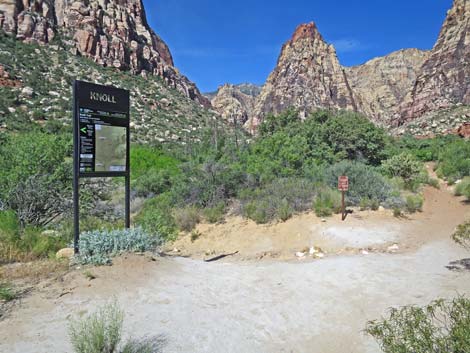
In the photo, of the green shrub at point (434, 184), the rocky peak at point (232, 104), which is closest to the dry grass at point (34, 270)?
the green shrub at point (434, 184)

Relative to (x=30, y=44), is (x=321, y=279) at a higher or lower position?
lower

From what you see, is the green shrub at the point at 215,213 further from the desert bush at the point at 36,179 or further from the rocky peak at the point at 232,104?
the rocky peak at the point at 232,104

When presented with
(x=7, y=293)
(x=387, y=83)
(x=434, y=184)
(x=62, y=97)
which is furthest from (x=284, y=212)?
(x=387, y=83)

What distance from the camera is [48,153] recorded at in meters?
8.66

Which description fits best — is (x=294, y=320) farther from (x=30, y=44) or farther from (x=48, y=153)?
(x=30, y=44)

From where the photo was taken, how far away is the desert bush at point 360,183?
1181 centimetres

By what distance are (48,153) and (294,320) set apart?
774cm

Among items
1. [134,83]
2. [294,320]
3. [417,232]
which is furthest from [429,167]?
[134,83]

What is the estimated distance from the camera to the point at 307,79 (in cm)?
8700

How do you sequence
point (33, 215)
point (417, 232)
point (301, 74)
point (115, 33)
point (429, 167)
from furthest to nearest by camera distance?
point (301, 74) → point (115, 33) → point (429, 167) → point (417, 232) → point (33, 215)

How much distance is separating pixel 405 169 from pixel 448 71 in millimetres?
49324

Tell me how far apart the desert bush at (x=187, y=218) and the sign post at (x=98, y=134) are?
14.9 feet

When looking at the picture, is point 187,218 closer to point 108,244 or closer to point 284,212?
point 284,212

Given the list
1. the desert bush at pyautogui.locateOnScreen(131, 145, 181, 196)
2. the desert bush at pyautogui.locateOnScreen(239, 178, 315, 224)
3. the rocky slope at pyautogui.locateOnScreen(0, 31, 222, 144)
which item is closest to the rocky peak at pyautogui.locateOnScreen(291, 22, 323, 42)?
the rocky slope at pyautogui.locateOnScreen(0, 31, 222, 144)
